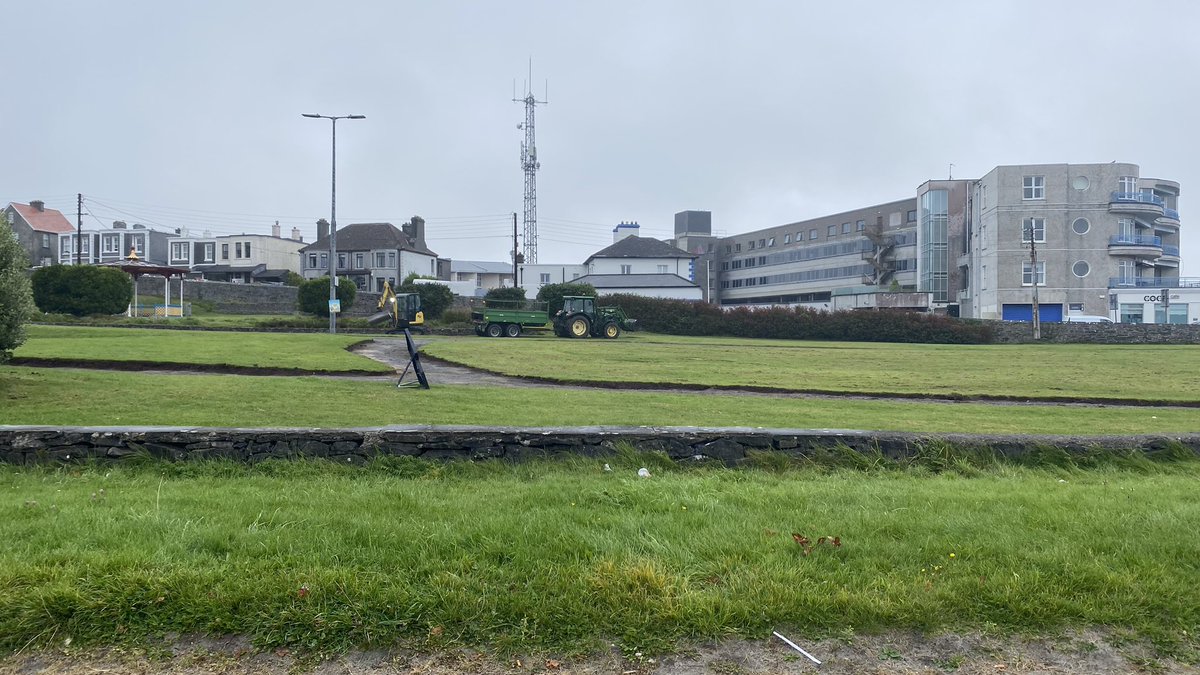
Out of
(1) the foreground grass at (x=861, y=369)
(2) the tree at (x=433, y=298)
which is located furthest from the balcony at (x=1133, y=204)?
(2) the tree at (x=433, y=298)

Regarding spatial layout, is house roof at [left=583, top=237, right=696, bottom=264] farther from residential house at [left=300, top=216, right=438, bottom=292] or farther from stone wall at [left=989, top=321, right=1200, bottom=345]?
stone wall at [left=989, top=321, right=1200, bottom=345]

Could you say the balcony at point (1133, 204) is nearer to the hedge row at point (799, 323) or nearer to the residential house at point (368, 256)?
the hedge row at point (799, 323)

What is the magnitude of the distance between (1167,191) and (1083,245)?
12.8 m

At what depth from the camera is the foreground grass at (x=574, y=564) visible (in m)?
4.00

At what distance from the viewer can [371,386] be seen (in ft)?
49.8

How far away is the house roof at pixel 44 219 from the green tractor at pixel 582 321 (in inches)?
3003

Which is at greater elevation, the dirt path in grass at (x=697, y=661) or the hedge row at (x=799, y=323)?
the hedge row at (x=799, y=323)

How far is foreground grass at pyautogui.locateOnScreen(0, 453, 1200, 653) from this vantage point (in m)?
4.00

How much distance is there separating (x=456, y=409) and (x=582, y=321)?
3086 cm

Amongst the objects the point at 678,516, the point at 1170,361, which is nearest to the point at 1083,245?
the point at 1170,361

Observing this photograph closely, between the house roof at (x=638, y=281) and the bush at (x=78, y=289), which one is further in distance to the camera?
the house roof at (x=638, y=281)

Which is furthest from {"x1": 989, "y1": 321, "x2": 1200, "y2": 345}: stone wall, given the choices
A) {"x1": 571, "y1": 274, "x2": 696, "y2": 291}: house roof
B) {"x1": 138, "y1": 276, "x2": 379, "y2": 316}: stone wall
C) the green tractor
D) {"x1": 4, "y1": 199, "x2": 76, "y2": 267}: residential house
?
{"x1": 4, "y1": 199, "x2": 76, "y2": 267}: residential house

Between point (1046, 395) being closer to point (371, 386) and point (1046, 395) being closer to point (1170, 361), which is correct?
point (371, 386)

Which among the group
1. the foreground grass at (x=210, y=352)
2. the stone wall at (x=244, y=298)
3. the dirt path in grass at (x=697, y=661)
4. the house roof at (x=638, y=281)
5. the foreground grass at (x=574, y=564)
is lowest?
the dirt path in grass at (x=697, y=661)
